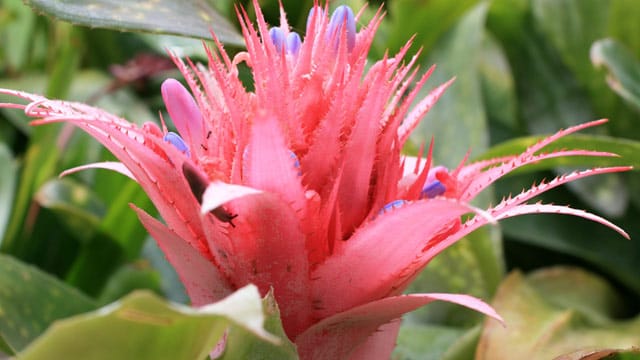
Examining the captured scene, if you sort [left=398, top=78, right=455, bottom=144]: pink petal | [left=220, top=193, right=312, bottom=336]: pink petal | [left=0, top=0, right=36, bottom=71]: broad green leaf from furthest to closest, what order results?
[left=0, top=0, right=36, bottom=71]: broad green leaf → [left=398, top=78, right=455, bottom=144]: pink petal → [left=220, top=193, right=312, bottom=336]: pink petal

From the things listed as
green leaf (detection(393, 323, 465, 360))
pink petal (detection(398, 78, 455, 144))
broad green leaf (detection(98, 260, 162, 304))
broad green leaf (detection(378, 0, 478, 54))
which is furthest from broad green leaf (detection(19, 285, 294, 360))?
broad green leaf (detection(378, 0, 478, 54))

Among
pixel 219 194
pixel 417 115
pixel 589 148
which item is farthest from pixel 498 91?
pixel 219 194

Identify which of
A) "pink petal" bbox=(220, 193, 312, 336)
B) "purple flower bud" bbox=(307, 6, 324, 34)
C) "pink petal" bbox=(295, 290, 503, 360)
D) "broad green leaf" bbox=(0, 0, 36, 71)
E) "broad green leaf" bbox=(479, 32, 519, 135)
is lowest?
"broad green leaf" bbox=(0, 0, 36, 71)

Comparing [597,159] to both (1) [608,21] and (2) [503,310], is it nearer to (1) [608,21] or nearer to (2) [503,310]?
(2) [503,310]

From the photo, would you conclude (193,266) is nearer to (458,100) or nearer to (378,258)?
(378,258)

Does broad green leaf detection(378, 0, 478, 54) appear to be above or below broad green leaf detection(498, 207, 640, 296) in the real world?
above

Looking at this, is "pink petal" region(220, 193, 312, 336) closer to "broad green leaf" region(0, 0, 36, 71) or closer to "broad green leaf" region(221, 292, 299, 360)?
"broad green leaf" region(221, 292, 299, 360)

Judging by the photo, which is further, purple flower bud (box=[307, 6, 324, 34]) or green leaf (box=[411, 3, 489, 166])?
green leaf (box=[411, 3, 489, 166])
